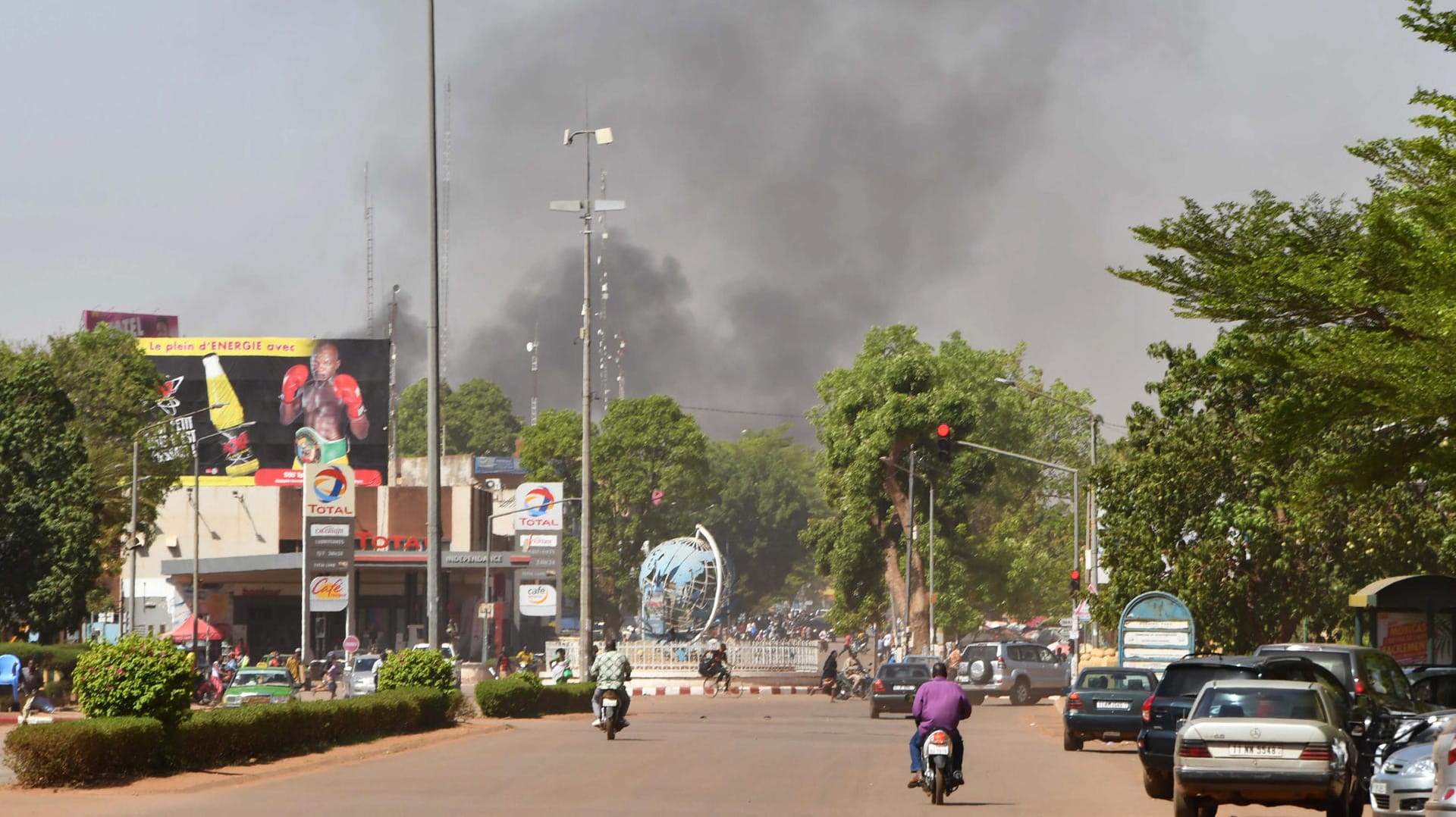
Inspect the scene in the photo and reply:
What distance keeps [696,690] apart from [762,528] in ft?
279

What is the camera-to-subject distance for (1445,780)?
11.0 meters

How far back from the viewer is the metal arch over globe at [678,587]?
2817 inches

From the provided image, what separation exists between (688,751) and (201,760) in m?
7.43

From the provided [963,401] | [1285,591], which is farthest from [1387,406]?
[963,401]

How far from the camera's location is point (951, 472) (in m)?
72.9

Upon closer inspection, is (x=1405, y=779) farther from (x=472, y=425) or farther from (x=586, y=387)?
(x=472, y=425)

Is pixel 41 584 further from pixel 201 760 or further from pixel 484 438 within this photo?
pixel 484 438

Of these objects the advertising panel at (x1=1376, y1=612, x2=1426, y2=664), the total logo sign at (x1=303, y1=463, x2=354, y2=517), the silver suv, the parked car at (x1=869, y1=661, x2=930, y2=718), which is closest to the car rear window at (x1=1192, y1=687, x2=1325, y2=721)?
the advertising panel at (x1=1376, y1=612, x2=1426, y2=664)

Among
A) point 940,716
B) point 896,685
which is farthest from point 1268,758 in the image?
point 896,685

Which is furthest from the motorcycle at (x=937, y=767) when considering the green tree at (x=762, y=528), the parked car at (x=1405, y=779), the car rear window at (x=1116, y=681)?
the green tree at (x=762, y=528)

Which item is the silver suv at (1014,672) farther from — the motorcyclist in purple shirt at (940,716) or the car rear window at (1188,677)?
the motorcyclist in purple shirt at (940,716)

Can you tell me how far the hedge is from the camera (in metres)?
17.6

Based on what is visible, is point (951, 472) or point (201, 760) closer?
point (201, 760)

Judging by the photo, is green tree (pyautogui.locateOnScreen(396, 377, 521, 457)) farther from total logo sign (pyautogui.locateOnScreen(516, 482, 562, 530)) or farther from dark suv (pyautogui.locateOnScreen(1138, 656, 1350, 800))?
dark suv (pyautogui.locateOnScreen(1138, 656, 1350, 800))
